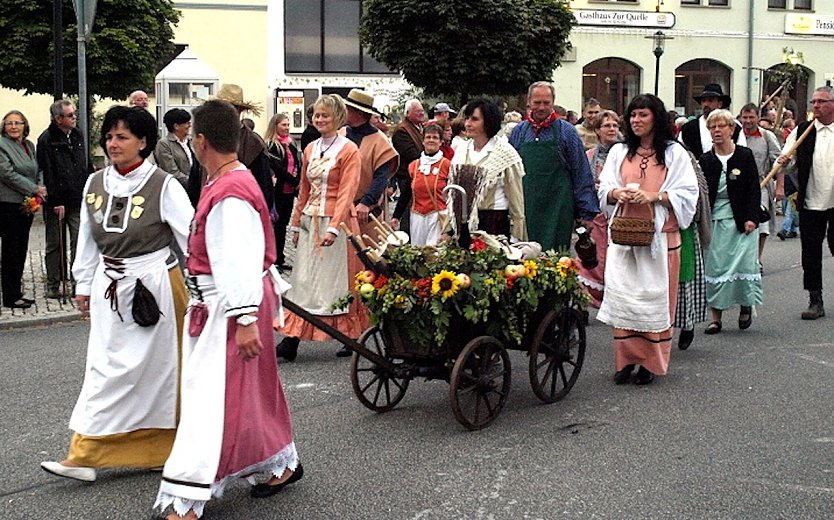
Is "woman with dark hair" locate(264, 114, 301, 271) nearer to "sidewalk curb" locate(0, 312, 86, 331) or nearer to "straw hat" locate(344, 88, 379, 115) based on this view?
"sidewalk curb" locate(0, 312, 86, 331)

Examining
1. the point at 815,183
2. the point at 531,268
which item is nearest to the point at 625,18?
the point at 815,183

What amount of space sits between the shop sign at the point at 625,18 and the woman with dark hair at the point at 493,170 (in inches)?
1049

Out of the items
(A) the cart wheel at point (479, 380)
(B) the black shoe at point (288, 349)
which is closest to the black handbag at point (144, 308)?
(A) the cart wheel at point (479, 380)

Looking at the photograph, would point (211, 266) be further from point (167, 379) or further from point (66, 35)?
point (66, 35)

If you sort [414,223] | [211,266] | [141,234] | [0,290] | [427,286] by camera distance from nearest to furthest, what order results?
[211,266], [141,234], [427,286], [414,223], [0,290]

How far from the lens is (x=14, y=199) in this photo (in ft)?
33.9

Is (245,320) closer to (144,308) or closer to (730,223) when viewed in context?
(144,308)

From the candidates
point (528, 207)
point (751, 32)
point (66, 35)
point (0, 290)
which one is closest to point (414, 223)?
point (528, 207)

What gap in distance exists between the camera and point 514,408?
6.64 meters

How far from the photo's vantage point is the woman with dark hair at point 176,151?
9.84m

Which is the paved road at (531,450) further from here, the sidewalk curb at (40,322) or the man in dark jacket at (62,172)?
the man in dark jacket at (62,172)

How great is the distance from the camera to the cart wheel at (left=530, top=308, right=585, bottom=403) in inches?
255

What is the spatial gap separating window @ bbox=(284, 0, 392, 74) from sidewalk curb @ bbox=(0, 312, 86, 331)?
21.0 meters

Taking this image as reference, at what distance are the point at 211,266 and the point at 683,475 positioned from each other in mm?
2568
